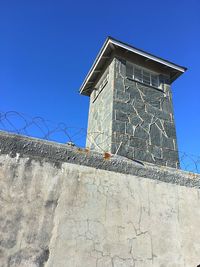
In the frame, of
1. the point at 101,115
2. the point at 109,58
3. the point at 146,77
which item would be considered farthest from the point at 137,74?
the point at 101,115

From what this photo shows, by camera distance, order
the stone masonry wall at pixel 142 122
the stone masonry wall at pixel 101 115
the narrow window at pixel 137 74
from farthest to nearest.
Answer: the narrow window at pixel 137 74, the stone masonry wall at pixel 101 115, the stone masonry wall at pixel 142 122

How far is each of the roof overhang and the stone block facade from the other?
0.29m

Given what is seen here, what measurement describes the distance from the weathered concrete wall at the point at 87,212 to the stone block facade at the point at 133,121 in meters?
1.06

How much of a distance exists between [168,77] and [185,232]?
13.2ft

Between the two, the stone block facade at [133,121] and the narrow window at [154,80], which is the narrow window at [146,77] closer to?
the narrow window at [154,80]

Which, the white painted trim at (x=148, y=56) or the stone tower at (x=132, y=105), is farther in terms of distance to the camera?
the white painted trim at (x=148, y=56)

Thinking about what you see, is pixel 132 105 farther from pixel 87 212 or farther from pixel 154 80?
pixel 87 212

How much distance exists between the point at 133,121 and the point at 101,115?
0.82 metres

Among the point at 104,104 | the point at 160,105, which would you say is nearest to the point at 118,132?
the point at 104,104

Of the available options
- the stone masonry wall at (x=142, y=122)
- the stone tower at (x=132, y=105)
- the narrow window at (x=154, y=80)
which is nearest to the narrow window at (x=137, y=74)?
the stone tower at (x=132, y=105)

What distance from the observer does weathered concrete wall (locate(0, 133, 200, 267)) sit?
10.3 feet

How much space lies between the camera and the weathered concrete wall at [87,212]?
3.15 metres

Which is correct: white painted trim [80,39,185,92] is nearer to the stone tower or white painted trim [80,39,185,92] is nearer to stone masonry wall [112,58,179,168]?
the stone tower

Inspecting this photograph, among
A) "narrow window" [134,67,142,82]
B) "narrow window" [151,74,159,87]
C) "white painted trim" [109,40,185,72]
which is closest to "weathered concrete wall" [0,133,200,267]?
"narrow window" [134,67,142,82]
